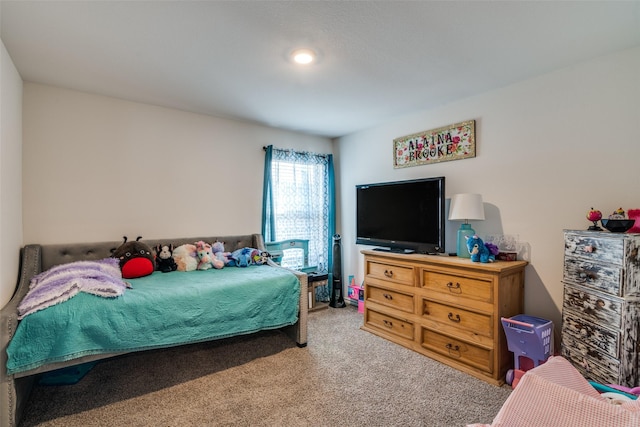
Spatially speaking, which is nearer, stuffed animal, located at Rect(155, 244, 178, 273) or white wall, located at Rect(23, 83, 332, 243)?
white wall, located at Rect(23, 83, 332, 243)

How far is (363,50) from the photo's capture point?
2092 mm

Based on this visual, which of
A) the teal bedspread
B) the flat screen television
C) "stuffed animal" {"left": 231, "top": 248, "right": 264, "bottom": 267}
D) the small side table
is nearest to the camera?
the teal bedspread

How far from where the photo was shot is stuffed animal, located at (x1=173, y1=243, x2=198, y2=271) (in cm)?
306

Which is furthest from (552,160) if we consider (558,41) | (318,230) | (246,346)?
(246,346)

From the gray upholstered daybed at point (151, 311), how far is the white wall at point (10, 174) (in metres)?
0.14

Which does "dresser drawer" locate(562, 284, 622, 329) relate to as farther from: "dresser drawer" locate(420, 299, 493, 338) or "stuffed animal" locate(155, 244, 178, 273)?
"stuffed animal" locate(155, 244, 178, 273)

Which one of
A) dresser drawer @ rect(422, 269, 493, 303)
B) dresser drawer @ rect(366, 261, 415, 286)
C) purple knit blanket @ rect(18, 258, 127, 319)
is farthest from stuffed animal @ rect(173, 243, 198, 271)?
dresser drawer @ rect(422, 269, 493, 303)

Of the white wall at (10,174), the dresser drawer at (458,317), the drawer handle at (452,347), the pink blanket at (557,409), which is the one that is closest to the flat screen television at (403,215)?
the dresser drawer at (458,317)

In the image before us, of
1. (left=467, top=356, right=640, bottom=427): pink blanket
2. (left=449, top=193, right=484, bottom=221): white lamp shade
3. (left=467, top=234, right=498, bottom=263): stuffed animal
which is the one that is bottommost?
(left=467, top=356, right=640, bottom=427): pink blanket

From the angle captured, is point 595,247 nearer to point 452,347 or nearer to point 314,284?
point 452,347

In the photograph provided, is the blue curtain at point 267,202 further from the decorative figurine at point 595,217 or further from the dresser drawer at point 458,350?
the decorative figurine at point 595,217

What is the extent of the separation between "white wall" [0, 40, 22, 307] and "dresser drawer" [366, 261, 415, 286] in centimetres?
293

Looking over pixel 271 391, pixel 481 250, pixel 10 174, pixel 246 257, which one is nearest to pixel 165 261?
pixel 246 257

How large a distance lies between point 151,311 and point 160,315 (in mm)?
67
